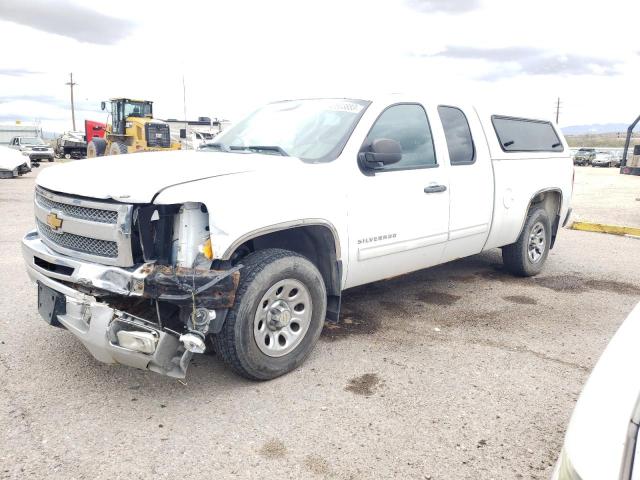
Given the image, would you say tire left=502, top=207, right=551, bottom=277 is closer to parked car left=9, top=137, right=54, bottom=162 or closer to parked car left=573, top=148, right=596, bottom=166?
parked car left=9, top=137, right=54, bottom=162

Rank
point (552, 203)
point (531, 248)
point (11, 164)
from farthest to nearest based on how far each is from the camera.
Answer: point (11, 164) → point (552, 203) → point (531, 248)

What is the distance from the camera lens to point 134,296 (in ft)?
9.82

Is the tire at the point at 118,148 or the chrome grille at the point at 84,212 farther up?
the tire at the point at 118,148

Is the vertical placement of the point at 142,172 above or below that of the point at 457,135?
below

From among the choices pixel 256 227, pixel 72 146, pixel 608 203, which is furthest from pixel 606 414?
pixel 72 146

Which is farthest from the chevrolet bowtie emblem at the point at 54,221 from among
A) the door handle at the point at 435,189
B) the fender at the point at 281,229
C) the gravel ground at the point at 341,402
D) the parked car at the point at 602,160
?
the parked car at the point at 602,160

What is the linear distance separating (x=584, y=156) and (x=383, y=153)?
43274 millimetres

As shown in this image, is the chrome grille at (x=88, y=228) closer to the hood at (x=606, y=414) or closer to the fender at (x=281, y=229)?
the fender at (x=281, y=229)

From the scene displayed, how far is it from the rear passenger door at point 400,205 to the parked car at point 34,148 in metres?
32.2

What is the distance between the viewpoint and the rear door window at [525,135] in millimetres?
5531

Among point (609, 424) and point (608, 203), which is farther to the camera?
point (608, 203)

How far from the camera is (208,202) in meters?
2.96

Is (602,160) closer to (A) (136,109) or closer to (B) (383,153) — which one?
(A) (136,109)

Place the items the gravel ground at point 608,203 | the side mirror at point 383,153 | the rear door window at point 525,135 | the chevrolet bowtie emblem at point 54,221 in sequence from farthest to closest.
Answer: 1. the gravel ground at point 608,203
2. the rear door window at point 525,135
3. the side mirror at point 383,153
4. the chevrolet bowtie emblem at point 54,221
